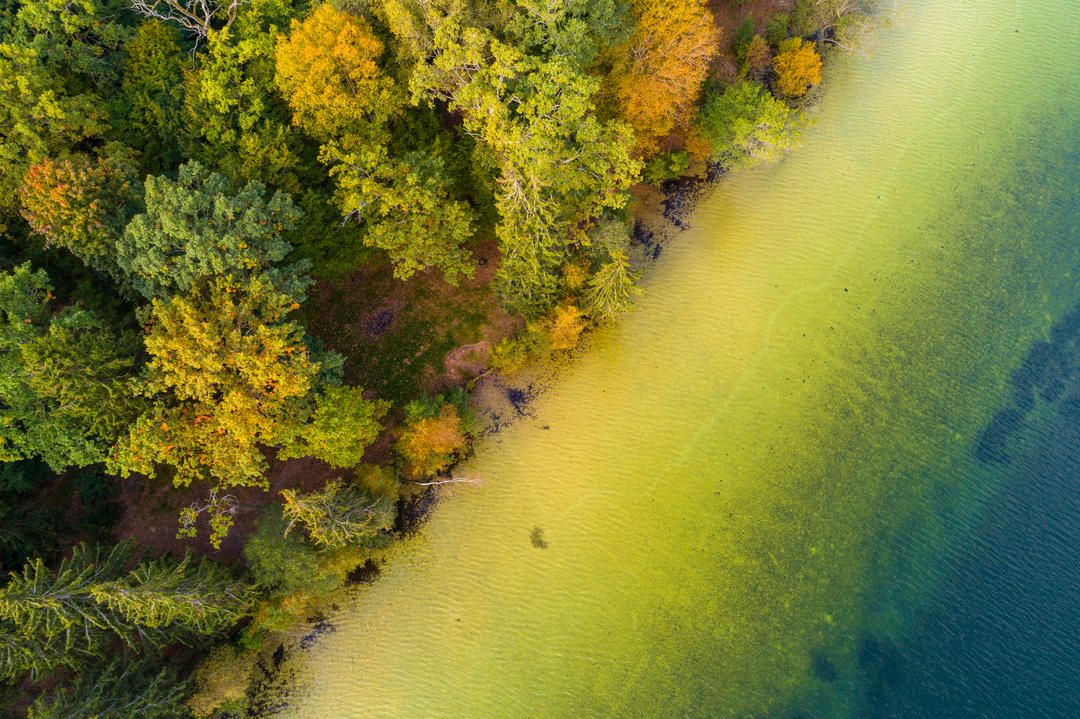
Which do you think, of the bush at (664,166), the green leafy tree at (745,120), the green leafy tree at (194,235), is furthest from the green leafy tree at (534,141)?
the green leafy tree at (194,235)

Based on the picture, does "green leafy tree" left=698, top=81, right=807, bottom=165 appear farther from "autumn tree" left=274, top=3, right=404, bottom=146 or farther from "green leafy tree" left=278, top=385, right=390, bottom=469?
"green leafy tree" left=278, top=385, right=390, bottom=469

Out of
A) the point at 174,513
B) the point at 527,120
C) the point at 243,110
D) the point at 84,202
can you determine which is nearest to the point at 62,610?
the point at 174,513

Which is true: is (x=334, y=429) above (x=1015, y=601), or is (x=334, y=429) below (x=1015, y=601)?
below

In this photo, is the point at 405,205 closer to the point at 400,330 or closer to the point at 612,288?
the point at 400,330

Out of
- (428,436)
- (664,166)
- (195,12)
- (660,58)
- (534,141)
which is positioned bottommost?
(428,436)

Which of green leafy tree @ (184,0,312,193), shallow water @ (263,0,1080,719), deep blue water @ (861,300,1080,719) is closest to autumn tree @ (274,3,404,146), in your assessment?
green leafy tree @ (184,0,312,193)
